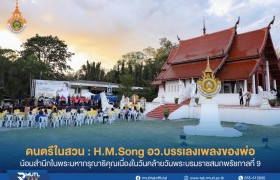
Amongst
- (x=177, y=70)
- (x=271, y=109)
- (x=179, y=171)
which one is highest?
(x=177, y=70)

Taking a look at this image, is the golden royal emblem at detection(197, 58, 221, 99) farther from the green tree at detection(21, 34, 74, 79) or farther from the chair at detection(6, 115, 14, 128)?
the green tree at detection(21, 34, 74, 79)

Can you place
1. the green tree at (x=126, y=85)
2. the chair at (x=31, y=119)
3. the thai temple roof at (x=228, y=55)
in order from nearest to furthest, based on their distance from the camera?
the chair at (x=31, y=119) < the thai temple roof at (x=228, y=55) < the green tree at (x=126, y=85)

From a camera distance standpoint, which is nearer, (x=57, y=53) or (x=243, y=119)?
(x=243, y=119)

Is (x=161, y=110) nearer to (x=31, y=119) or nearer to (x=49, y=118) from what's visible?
(x=49, y=118)

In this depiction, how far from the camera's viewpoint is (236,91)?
2192 cm

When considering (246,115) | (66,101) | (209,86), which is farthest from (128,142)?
(66,101)

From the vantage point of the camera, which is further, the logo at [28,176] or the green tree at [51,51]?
the green tree at [51,51]

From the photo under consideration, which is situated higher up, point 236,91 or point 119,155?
point 236,91

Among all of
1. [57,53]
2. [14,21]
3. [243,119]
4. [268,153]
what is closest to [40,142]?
[14,21]

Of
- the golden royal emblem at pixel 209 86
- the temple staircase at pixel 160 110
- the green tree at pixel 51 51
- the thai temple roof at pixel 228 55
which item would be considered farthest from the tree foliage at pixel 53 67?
the golden royal emblem at pixel 209 86

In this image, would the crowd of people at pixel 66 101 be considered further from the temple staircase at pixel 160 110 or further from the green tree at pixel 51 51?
the green tree at pixel 51 51

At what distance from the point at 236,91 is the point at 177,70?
22.6 ft

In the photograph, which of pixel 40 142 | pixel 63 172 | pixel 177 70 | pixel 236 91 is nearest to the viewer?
pixel 63 172

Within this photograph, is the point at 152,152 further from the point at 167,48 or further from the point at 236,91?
the point at 167,48
